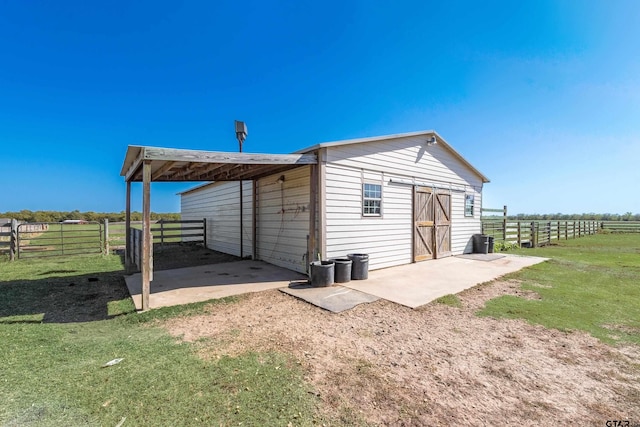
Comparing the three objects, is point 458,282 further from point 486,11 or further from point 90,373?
point 486,11

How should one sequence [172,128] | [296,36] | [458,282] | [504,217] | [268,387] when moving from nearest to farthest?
[268,387]
[458,282]
[296,36]
[504,217]
[172,128]

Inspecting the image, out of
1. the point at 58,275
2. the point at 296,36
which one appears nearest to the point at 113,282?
the point at 58,275

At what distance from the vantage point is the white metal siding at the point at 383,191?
6.53m

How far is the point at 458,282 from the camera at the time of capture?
6.10 metres

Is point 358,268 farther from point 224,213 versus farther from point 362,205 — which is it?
point 224,213

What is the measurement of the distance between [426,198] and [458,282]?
3.53m

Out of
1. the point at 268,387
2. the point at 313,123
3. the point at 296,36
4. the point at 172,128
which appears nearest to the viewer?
the point at 268,387

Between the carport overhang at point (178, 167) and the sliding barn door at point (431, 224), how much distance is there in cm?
393

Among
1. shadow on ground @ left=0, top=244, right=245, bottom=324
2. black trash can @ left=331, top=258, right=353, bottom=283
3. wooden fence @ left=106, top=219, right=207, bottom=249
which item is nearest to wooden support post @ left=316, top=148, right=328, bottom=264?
black trash can @ left=331, top=258, right=353, bottom=283

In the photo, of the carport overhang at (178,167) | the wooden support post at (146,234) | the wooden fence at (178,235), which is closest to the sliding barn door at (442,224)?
the carport overhang at (178,167)

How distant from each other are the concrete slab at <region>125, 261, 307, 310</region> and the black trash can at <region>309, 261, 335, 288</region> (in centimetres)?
68

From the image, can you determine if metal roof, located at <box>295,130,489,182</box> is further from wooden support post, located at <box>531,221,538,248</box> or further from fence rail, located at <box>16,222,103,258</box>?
fence rail, located at <box>16,222,103,258</box>

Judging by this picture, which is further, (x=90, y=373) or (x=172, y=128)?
(x=172, y=128)

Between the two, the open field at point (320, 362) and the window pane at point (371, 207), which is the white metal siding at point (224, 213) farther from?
the open field at point (320, 362)
